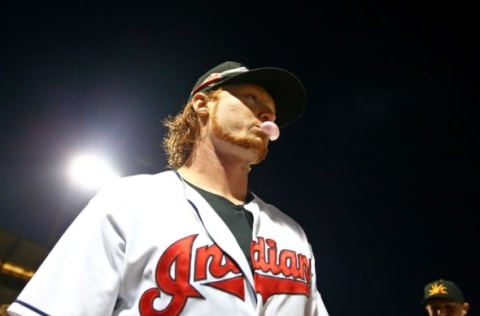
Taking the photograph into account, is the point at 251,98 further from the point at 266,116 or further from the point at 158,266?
the point at 158,266

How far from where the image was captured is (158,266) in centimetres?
131

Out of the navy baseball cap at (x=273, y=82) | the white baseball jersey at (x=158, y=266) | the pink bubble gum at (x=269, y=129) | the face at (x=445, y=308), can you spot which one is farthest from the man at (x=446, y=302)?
the pink bubble gum at (x=269, y=129)

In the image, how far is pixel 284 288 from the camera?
1.44 metres

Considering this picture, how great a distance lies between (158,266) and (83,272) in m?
0.19

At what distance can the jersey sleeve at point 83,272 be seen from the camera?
1.24 meters

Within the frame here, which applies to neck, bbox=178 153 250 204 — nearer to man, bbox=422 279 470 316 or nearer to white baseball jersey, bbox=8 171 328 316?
white baseball jersey, bbox=8 171 328 316

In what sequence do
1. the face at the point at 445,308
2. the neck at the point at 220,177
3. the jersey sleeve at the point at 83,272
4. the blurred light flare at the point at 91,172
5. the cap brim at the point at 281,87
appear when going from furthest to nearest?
the blurred light flare at the point at 91,172 < the face at the point at 445,308 < the cap brim at the point at 281,87 < the neck at the point at 220,177 < the jersey sleeve at the point at 83,272

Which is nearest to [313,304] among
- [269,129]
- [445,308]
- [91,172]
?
[269,129]

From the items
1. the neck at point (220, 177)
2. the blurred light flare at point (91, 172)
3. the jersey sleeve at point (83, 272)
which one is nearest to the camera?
the jersey sleeve at point (83, 272)

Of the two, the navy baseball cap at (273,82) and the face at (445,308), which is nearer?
the navy baseball cap at (273,82)

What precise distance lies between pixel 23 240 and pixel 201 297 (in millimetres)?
5759

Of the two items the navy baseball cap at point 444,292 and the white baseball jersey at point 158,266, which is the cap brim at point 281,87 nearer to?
the white baseball jersey at point 158,266

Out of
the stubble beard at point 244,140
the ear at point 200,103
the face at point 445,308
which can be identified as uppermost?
the ear at point 200,103

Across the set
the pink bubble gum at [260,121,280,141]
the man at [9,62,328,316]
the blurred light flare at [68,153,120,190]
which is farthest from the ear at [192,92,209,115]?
the blurred light flare at [68,153,120,190]
